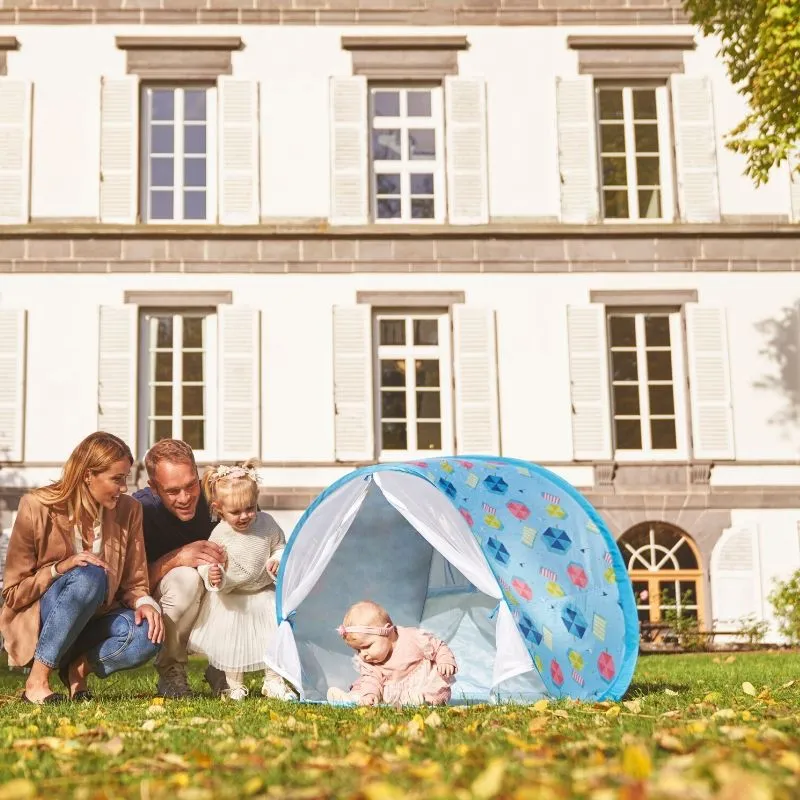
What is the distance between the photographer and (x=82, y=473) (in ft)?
21.0

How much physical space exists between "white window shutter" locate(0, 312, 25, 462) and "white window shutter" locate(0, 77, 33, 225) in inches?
46.3

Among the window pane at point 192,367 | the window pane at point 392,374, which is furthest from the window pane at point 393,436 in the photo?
the window pane at point 192,367

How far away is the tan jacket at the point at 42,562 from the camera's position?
625cm

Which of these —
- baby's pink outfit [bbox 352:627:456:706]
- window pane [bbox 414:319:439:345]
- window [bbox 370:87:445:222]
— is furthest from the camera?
window [bbox 370:87:445:222]

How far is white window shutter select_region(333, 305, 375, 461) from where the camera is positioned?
14.0 meters

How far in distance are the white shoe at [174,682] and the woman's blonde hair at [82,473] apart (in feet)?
2.98

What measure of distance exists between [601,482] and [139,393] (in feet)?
17.2

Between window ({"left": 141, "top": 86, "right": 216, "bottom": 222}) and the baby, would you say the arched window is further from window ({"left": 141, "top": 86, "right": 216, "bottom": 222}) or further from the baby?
the baby

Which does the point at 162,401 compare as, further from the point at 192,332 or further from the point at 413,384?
the point at 413,384

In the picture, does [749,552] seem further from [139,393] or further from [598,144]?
[139,393]

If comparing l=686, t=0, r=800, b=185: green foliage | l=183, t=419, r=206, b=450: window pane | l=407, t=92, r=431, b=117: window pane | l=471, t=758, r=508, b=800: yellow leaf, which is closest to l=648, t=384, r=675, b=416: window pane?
l=686, t=0, r=800, b=185: green foliage

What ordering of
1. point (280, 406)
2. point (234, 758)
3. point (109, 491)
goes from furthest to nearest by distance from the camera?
point (280, 406)
point (109, 491)
point (234, 758)

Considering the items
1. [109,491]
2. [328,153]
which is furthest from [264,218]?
[109,491]

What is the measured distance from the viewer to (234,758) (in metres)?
3.62
